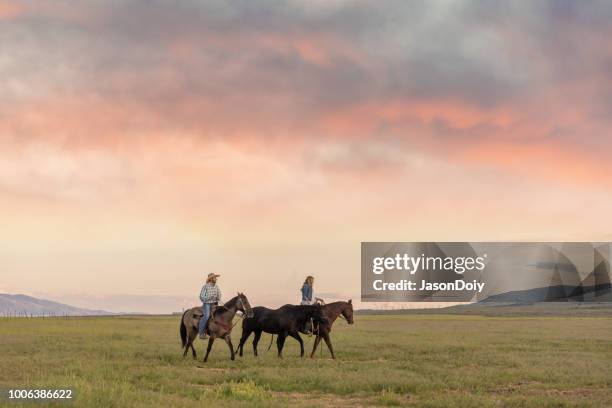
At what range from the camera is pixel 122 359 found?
27.0 m

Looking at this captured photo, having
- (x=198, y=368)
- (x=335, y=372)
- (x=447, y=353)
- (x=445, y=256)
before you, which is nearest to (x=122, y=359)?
(x=198, y=368)

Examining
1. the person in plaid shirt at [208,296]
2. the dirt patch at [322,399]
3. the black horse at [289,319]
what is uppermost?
the person in plaid shirt at [208,296]

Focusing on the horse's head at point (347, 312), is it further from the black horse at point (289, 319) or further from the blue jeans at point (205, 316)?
the blue jeans at point (205, 316)

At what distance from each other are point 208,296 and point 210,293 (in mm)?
125

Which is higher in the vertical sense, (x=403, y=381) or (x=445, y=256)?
(x=445, y=256)

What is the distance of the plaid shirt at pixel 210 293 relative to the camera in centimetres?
2466

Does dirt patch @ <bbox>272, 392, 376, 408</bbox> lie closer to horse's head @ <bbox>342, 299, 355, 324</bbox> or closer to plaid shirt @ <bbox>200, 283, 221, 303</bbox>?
plaid shirt @ <bbox>200, 283, 221, 303</bbox>

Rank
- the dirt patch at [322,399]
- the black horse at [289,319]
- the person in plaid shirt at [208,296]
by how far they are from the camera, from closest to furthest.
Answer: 1. the dirt patch at [322,399]
2. the person in plaid shirt at [208,296]
3. the black horse at [289,319]

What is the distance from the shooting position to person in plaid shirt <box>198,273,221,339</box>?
24.6 meters

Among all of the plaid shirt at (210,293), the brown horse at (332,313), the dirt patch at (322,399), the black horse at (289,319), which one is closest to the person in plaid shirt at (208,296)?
the plaid shirt at (210,293)

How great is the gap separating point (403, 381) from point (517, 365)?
7.32 meters

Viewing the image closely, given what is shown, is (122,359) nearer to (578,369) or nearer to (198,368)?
(198,368)

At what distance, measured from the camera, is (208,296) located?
24.7 m

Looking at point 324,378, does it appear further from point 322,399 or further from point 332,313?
point 332,313
